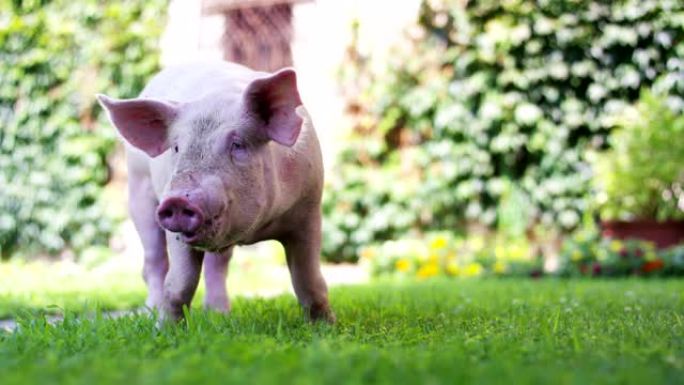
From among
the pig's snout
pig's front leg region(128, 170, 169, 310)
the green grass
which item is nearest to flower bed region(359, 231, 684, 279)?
the green grass

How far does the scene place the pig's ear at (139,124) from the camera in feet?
9.46

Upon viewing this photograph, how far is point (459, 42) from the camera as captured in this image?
8.22 meters

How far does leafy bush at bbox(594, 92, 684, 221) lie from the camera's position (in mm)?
7266

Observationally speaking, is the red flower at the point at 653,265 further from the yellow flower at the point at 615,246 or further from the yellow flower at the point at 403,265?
the yellow flower at the point at 403,265

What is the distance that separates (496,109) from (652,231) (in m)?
1.98

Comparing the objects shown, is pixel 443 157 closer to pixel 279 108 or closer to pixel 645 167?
pixel 645 167

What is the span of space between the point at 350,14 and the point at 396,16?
594mm

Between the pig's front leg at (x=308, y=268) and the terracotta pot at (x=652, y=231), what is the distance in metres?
5.12

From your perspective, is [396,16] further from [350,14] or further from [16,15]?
[16,15]

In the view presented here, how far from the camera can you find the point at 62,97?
9031mm

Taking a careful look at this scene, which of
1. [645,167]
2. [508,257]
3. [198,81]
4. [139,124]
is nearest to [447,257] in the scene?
[508,257]

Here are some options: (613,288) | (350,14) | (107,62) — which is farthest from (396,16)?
(613,288)

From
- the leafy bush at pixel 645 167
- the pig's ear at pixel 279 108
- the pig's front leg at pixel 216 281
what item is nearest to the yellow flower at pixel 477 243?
the leafy bush at pixel 645 167

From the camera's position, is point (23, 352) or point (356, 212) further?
point (356, 212)
